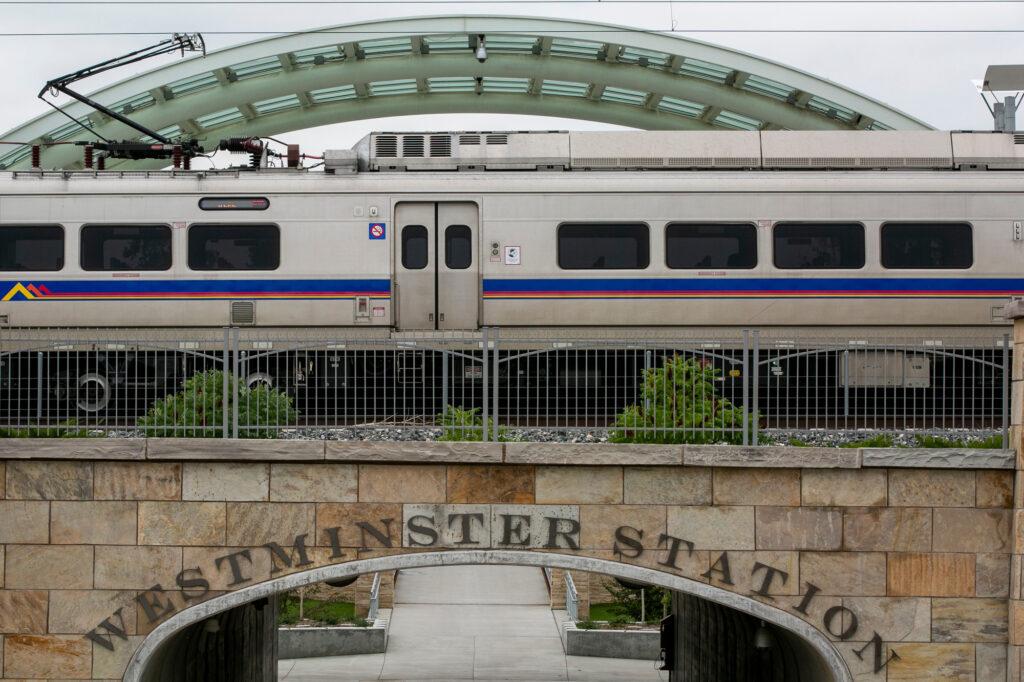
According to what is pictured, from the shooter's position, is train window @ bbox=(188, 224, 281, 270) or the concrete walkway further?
the concrete walkway

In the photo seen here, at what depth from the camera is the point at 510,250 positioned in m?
17.8

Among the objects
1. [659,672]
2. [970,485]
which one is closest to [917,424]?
[970,485]

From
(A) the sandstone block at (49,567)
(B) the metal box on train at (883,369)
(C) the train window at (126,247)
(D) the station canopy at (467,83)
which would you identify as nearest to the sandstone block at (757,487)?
(B) the metal box on train at (883,369)

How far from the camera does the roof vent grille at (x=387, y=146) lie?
719 inches

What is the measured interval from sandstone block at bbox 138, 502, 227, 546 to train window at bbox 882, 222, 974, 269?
10.3 m

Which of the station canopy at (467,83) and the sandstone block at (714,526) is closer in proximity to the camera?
the sandstone block at (714,526)

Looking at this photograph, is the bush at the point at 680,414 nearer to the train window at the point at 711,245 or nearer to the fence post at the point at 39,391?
the train window at the point at 711,245

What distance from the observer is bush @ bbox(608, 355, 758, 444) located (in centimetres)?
1316

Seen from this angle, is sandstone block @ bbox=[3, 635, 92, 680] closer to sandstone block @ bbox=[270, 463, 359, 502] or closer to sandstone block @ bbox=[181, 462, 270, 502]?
sandstone block @ bbox=[181, 462, 270, 502]

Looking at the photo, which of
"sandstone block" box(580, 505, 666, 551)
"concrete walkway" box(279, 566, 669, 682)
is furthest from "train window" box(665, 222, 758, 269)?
"concrete walkway" box(279, 566, 669, 682)

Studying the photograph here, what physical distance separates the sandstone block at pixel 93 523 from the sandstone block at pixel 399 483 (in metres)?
2.38

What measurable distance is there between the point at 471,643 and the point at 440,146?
14.6 metres

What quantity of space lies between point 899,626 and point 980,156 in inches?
337

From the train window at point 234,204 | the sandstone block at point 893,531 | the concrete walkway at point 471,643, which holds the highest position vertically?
the train window at point 234,204
